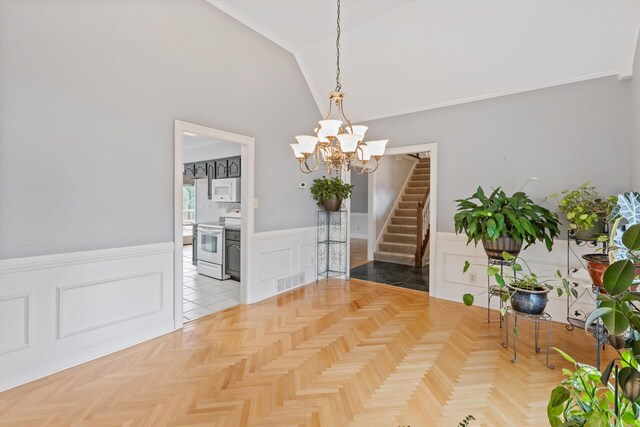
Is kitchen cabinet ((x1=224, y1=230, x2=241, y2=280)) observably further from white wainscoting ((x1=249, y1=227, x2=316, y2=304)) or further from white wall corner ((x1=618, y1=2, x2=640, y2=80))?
white wall corner ((x1=618, y1=2, x2=640, y2=80))

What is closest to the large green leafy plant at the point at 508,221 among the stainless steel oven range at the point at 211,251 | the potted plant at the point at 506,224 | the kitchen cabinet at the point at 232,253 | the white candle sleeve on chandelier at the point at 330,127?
the potted plant at the point at 506,224

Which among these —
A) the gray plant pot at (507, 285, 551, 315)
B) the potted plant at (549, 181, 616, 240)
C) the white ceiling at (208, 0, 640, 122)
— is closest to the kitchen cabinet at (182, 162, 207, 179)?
the white ceiling at (208, 0, 640, 122)

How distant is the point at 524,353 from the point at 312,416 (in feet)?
6.65

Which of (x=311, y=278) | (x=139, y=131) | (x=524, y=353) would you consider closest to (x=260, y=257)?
(x=311, y=278)

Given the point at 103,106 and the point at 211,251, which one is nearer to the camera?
the point at 103,106

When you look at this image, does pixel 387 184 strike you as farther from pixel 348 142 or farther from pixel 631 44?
pixel 348 142

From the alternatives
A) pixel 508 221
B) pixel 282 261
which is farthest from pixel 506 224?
pixel 282 261

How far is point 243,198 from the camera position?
381cm

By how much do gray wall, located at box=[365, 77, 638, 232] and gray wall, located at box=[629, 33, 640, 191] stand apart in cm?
11

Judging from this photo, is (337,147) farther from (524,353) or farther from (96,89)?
(524,353)

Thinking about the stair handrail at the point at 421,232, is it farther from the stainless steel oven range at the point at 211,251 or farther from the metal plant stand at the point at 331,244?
the stainless steel oven range at the point at 211,251

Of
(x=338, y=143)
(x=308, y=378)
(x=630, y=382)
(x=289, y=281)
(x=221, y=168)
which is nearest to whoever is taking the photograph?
(x=630, y=382)

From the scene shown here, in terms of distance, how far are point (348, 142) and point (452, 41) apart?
222cm

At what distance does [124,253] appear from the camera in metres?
2.64
